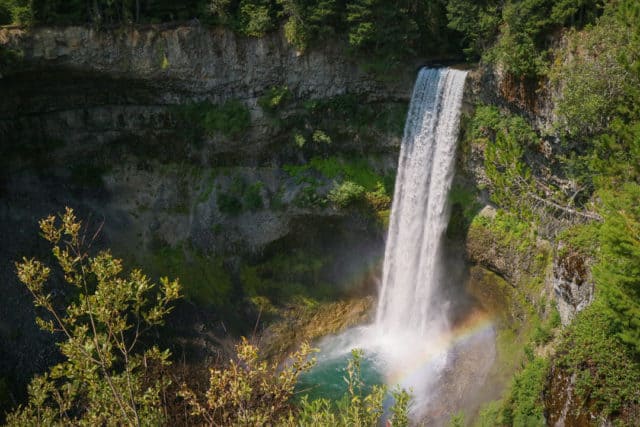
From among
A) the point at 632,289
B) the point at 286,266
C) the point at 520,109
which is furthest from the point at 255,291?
the point at 632,289

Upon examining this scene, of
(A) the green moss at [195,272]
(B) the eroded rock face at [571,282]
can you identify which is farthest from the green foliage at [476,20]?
(A) the green moss at [195,272]

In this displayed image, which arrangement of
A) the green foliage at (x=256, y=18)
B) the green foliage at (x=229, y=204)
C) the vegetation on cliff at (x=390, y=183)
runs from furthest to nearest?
the green foliage at (x=229, y=204) < the green foliage at (x=256, y=18) < the vegetation on cliff at (x=390, y=183)

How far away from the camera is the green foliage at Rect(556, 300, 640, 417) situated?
12320 millimetres

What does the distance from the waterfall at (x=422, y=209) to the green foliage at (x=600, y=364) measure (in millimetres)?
10545

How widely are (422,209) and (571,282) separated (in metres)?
9.86

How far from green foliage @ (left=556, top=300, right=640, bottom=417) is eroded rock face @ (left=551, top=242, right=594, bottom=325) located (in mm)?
1042

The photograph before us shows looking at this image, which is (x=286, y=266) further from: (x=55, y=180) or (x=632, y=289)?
(x=632, y=289)

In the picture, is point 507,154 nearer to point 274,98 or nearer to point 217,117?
point 274,98

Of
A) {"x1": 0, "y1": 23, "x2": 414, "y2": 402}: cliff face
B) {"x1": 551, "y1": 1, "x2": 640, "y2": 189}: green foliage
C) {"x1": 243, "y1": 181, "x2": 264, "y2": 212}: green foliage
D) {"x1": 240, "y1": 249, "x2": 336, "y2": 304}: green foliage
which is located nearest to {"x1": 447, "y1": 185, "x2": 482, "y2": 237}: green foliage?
{"x1": 0, "y1": 23, "x2": 414, "y2": 402}: cliff face

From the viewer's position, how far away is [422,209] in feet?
83.1

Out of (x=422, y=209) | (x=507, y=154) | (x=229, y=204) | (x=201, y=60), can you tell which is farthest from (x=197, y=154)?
(x=507, y=154)

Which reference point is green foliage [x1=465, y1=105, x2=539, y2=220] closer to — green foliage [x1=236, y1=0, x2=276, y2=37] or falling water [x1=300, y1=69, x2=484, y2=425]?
falling water [x1=300, y1=69, x2=484, y2=425]

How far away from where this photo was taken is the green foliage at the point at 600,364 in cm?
1232

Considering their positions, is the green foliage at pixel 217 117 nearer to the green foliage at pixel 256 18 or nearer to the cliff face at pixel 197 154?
the cliff face at pixel 197 154
